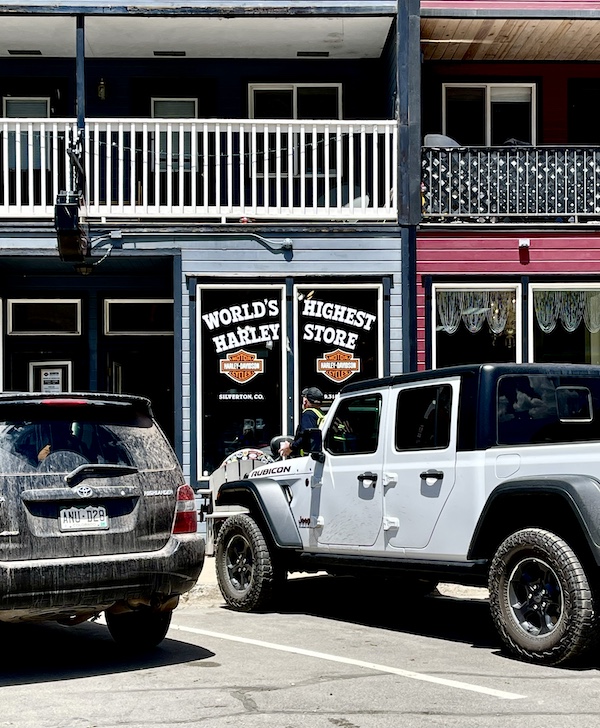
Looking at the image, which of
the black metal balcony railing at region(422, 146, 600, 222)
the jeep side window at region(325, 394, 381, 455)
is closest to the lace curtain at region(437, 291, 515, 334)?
the black metal balcony railing at region(422, 146, 600, 222)

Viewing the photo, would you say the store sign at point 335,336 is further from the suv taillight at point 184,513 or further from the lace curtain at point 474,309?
the suv taillight at point 184,513

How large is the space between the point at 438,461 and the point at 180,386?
668 centimetres

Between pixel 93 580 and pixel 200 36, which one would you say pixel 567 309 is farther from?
pixel 93 580

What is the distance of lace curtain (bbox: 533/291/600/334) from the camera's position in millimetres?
14586

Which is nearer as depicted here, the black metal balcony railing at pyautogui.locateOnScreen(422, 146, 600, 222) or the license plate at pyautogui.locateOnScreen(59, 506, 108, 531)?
the license plate at pyautogui.locateOnScreen(59, 506, 108, 531)

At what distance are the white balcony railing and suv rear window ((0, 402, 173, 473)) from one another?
7165 millimetres

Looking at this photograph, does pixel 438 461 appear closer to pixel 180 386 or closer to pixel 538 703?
pixel 538 703

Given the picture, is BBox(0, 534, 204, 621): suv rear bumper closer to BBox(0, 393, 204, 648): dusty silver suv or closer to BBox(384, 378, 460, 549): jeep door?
BBox(0, 393, 204, 648): dusty silver suv

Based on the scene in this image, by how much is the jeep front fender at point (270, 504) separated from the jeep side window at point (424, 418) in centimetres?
147

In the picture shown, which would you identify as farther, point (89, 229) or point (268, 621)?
point (89, 229)

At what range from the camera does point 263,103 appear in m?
16.4

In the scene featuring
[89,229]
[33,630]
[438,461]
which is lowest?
[33,630]

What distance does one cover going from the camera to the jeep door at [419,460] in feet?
25.8

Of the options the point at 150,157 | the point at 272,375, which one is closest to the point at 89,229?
the point at 150,157
